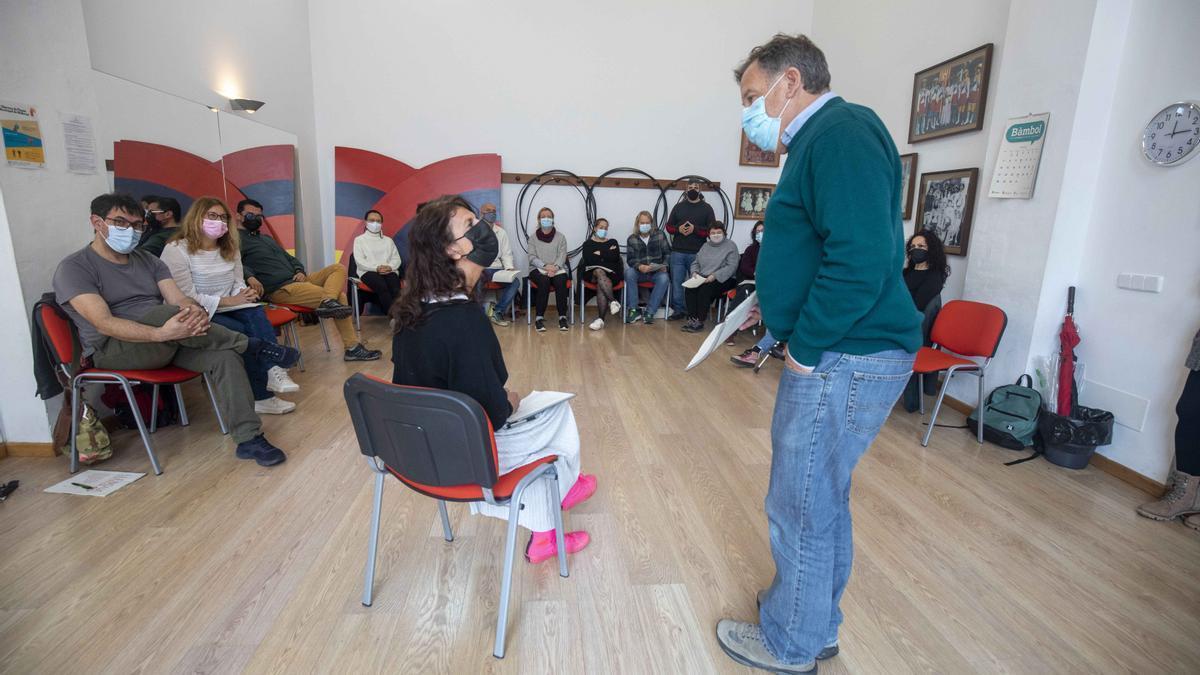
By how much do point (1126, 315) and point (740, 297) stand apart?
3.30 m

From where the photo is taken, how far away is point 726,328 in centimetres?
136

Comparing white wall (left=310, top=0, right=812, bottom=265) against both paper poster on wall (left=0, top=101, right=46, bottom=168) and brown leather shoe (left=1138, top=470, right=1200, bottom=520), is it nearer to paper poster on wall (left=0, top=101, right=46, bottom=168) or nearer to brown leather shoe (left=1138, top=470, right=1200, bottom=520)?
paper poster on wall (left=0, top=101, right=46, bottom=168)

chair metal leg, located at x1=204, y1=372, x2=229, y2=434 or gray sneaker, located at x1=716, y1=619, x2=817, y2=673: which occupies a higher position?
chair metal leg, located at x1=204, y1=372, x2=229, y2=434

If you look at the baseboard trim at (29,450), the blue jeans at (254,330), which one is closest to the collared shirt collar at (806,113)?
the blue jeans at (254,330)

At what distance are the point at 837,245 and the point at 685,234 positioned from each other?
A: 5.46 m

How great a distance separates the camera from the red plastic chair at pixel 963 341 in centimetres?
312

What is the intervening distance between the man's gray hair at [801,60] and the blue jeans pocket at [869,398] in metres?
0.67

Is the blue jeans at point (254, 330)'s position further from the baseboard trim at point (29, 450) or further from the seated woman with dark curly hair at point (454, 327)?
the seated woman with dark curly hair at point (454, 327)

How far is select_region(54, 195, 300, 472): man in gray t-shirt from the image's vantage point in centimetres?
239

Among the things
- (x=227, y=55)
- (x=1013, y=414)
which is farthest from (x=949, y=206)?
(x=227, y=55)

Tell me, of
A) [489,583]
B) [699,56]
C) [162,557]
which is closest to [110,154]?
[162,557]

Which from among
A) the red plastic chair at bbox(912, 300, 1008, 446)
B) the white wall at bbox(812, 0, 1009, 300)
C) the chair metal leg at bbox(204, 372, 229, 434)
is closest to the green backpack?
the red plastic chair at bbox(912, 300, 1008, 446)

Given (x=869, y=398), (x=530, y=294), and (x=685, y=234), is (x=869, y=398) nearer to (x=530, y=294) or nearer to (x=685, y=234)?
(x=530, y=294)

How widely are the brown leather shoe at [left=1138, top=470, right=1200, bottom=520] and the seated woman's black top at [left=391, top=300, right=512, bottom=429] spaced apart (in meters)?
2.99
